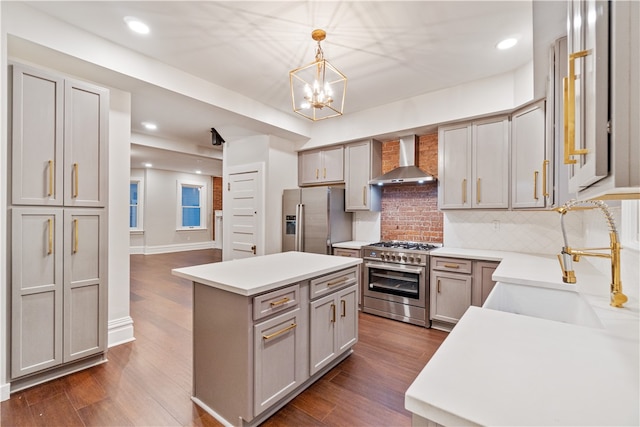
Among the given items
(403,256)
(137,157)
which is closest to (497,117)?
(403,256)

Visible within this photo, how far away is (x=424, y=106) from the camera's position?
3.56 metres

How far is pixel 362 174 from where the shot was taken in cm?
419

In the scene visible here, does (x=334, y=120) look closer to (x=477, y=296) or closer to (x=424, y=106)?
(x=424, y=106)

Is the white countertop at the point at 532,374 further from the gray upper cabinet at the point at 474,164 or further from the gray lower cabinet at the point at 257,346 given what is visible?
the gray upper cabinet at the point at 474,164

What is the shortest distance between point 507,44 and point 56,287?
4.22 meters

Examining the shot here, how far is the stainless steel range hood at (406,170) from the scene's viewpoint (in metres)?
3.65

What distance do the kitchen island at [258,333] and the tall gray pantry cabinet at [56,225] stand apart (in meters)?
1.06

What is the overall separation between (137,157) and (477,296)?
7446mm

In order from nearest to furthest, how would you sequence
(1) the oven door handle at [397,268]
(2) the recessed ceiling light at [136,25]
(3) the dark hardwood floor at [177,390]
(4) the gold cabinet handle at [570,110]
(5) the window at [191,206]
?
(4) the gold cabinet handle at [570,110]
(3) the dark hardwood floor at [177,390]
(2) the recessed ceiling light at [136,25]
(1) the oven door handle at [397,268]
(5) the window at [191,206]

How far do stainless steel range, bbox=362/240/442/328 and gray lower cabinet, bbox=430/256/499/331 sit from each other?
10cm

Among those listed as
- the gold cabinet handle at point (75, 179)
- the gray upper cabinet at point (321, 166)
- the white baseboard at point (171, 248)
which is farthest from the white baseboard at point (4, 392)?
the white baseboard at point (171, 248)

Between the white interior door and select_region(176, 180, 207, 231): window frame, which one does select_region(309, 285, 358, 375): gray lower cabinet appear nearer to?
the white interior door

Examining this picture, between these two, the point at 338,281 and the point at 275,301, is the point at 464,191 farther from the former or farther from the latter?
the point at 275,301

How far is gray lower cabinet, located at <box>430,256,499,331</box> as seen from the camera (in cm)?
299
